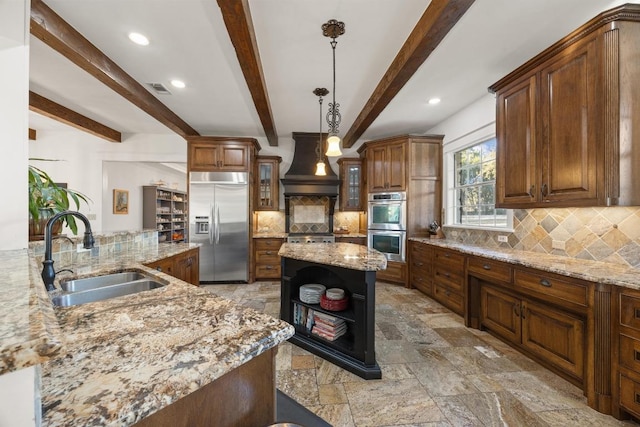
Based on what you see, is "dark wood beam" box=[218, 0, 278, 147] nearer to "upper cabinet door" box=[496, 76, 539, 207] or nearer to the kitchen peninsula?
the kitchen peninsula

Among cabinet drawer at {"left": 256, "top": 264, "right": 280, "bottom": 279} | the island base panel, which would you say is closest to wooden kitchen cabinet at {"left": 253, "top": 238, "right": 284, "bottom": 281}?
cabinet drawer at {"left": 256, "top": 264, "right": 280, "bottom": 279}

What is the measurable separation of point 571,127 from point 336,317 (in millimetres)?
2314

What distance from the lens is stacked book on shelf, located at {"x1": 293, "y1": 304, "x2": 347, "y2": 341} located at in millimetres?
2271

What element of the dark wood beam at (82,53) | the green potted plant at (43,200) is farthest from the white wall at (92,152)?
the green potted plant at (43,200)

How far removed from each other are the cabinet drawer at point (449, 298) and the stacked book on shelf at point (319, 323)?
60.5 inches

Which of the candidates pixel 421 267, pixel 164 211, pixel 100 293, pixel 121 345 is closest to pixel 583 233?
pixel 421 267

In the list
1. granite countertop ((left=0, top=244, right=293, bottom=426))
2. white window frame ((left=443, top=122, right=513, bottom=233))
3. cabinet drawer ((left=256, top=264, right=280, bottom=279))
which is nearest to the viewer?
granite countertop ((left=0, top=244, right=293, bottom=426))

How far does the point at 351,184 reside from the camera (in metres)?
5.06

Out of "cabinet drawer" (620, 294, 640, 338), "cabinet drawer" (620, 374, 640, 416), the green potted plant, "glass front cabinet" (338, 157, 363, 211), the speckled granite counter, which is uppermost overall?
"glass front cabinet" (338, 157, 363, 211)

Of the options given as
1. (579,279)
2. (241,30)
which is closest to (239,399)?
(579,279)

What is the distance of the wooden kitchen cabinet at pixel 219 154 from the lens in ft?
14.3

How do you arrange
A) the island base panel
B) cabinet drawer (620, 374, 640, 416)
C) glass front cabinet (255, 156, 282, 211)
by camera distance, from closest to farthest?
the island base panel
cabinet drawer (620, 374, 640, 416)
glass front cabinet (255, 156, 282, 211)

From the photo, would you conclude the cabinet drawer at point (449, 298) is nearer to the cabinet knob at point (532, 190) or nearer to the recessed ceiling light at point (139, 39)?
the cabinet knob at point (532, 190)

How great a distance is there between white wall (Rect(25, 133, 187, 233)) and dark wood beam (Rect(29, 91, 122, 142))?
31cm
